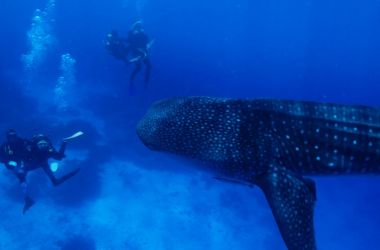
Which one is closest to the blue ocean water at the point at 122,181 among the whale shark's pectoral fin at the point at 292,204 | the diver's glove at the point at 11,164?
the whale shark's pectoral fin at the point at 292,204

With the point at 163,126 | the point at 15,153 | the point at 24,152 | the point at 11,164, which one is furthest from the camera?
the point at 24,152

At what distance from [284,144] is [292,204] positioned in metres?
0.69

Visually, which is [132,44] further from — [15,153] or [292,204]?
[292,204]

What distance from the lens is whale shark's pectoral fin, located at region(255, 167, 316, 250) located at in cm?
349

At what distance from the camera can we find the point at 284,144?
393 centimetres

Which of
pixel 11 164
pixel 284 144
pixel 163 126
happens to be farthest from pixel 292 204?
pixel 11 164

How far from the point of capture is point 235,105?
4.37m

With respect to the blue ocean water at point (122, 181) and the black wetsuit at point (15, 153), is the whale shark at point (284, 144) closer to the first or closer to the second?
the blue ocean water at point (122, 181)

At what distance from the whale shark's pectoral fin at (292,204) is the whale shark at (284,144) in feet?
0.03

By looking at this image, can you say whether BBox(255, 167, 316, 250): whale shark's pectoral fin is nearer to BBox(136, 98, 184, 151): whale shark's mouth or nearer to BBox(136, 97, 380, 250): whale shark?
BBox(136, 97, 380, 250): whale shark

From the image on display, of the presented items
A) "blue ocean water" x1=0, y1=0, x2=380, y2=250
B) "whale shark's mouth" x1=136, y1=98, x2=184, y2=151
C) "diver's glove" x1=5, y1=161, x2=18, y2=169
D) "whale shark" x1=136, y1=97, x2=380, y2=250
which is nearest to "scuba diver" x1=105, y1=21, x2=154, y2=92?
"blue ocean water" x1=0, y1=0, x2=380, y2=250

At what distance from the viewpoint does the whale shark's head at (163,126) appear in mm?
4008

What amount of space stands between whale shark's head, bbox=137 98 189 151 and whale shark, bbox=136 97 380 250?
0.01 meters

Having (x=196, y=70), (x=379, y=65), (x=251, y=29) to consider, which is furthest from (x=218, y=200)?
(x=251, y=29)
